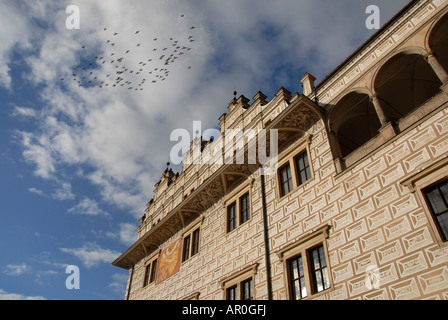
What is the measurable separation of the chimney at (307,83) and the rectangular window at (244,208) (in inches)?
169

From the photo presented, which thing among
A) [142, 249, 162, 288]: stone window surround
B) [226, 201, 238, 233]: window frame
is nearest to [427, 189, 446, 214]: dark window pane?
[226, 201, 238, 233]: window frame

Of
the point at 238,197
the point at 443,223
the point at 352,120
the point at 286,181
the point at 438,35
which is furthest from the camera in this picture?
the point at 238,197

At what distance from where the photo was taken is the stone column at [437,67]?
7.96 m

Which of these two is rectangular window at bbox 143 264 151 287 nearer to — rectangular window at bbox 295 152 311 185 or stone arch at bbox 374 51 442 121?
rectangular window at bbox 295 152 311 185

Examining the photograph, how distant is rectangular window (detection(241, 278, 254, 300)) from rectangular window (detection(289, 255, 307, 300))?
1.76m

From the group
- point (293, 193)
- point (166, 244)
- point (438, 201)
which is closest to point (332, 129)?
point (293, 193)

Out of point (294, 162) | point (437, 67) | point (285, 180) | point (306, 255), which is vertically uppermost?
point (437, 67)

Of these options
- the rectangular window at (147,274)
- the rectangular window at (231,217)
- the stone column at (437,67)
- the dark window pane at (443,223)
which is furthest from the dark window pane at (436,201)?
the rectangular window at (147,274)

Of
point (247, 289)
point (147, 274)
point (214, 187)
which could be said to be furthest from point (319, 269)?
point (147, 274)

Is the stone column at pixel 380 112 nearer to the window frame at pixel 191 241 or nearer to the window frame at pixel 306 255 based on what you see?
the window frame at pixel 306 255

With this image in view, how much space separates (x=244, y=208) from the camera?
12.5 m

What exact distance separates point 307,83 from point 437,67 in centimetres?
473

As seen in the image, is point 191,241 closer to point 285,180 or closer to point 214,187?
point 214,187
